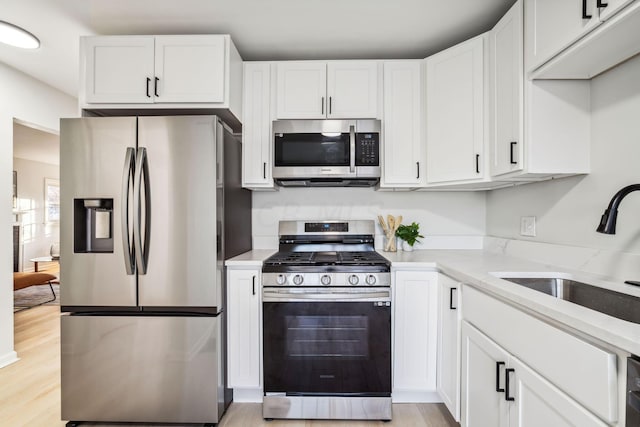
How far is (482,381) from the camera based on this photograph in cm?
137

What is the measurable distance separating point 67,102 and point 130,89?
187 cm

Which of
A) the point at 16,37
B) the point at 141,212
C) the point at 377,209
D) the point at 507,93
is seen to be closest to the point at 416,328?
the point at 377,209

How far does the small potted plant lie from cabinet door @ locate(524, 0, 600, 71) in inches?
48.6

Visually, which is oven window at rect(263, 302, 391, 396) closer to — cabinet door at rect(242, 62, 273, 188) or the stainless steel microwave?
the stainless steel microwave

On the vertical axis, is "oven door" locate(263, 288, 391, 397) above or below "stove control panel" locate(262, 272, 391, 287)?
below

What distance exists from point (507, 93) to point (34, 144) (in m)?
6.82

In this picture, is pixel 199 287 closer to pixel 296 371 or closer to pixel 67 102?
pixel 296 371

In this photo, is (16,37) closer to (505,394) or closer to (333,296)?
(333,296)

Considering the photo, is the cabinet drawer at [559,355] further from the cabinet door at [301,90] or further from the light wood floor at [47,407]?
the cabinet door at [301,90]

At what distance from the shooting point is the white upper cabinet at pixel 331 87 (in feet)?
7.18

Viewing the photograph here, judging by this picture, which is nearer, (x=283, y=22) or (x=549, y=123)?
Answer: (x=549, y=123)

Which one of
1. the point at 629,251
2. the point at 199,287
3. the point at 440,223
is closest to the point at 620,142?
the point at 629,251

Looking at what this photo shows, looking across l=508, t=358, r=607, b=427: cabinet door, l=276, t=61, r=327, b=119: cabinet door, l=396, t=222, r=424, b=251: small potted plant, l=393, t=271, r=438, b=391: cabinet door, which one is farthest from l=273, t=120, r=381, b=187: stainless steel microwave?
l=508, t=358, r=607, b=427: cabinet door

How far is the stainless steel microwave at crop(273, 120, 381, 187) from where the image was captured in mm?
2121
